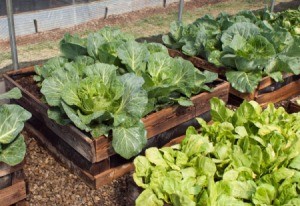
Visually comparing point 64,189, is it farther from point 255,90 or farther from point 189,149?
point 255,90

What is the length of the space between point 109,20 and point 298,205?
286 inches

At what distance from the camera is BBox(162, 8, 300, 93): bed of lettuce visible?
4324 millimetres

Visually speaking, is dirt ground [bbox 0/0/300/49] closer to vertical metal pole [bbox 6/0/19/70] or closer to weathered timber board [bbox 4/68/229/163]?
vertical metal pole [bbox 6/0/19/70]

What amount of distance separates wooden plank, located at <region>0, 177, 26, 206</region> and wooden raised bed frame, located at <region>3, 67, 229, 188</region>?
580 mm

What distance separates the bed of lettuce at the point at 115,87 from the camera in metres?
3.14

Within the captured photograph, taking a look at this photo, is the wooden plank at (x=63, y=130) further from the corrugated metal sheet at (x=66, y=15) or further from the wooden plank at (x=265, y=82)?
the corrugated metal sheet at (x=66, y=15)

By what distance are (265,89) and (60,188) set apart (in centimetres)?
265

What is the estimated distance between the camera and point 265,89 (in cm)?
459

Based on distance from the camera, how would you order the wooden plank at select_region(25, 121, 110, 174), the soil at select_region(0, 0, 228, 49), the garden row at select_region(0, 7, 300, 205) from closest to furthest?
the garden row at select_region(0, 7, 300, 205) → the wooden plank at select_region(25, 121, 110, 174) → the soil at select_region(0, 0, 228, 49)

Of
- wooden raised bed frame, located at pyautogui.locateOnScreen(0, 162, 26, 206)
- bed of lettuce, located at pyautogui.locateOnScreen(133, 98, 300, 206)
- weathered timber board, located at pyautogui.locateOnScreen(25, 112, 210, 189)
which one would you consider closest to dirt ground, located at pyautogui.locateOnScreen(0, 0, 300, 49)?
weathered timber board, located at pyautogui.locateOnScreen(25, 112, 210, 189)

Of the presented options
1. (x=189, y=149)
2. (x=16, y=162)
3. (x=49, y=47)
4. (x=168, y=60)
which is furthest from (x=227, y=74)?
(x=49, y=47)

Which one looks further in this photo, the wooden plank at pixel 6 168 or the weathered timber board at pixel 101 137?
the weathered timber board at pixel 101 137

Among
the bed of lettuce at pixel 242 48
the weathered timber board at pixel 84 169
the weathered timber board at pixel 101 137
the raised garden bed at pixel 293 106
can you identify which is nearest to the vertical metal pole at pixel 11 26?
the weathered timber board at pixel 101 137

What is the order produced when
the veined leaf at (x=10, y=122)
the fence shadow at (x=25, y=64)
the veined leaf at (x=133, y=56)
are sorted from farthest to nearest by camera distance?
the fence shadow at (x=25, y=64) → the veined leaf at (x=133, y=56) → the veined leaf at (x=10, y=122)
